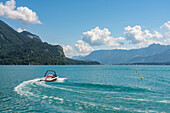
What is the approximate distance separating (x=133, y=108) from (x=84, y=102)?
29.7 ft

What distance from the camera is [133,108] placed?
28.0 m

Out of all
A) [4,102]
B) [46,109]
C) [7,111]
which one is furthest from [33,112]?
[4,102]

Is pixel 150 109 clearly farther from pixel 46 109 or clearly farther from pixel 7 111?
pixel 7 111

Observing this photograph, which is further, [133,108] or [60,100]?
[60,100]

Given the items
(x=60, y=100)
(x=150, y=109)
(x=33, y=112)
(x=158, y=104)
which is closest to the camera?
(x=33, y=112)

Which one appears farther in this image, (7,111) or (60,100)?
(60,100)

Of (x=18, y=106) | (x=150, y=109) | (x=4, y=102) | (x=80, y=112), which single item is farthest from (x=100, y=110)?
(x=4, y=102)

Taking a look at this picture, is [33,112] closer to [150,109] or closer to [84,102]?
[84,102]

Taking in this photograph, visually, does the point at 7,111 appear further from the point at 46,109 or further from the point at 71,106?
the point at 71,106

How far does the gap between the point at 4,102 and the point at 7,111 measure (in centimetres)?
588

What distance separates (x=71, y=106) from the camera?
1143 inches

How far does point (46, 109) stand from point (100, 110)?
29.4 ft

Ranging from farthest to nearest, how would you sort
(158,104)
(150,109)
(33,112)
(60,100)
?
(60,100) < (158,104) < (150,109) < (33,112)

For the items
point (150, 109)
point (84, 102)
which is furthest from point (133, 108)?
point (84, 102)
